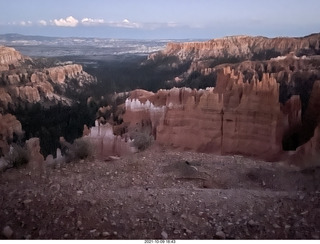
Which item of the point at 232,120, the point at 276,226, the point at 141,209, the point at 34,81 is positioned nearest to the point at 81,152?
the point at 141,209

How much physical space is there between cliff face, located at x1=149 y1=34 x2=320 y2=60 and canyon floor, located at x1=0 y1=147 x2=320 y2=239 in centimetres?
2922

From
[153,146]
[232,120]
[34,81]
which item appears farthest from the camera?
[34,81]

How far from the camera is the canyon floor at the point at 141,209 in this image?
3074mm

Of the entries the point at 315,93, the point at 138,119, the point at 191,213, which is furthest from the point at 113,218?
the point at 138,119

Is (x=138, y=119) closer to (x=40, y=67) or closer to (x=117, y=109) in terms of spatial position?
(x=117, y=109)

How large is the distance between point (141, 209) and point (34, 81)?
27.5m

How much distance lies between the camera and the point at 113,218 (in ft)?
10.8

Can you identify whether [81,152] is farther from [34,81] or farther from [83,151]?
[34,81]

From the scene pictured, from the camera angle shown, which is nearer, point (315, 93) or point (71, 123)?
point (315, 93)

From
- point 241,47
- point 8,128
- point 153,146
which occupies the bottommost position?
point 8,128

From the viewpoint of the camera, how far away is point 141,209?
137 inches

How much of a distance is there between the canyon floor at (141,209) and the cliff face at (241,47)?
29219 mm

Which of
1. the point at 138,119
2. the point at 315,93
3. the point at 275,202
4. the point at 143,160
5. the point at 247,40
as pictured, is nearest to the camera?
the point at 275,202

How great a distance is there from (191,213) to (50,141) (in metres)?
13.9
